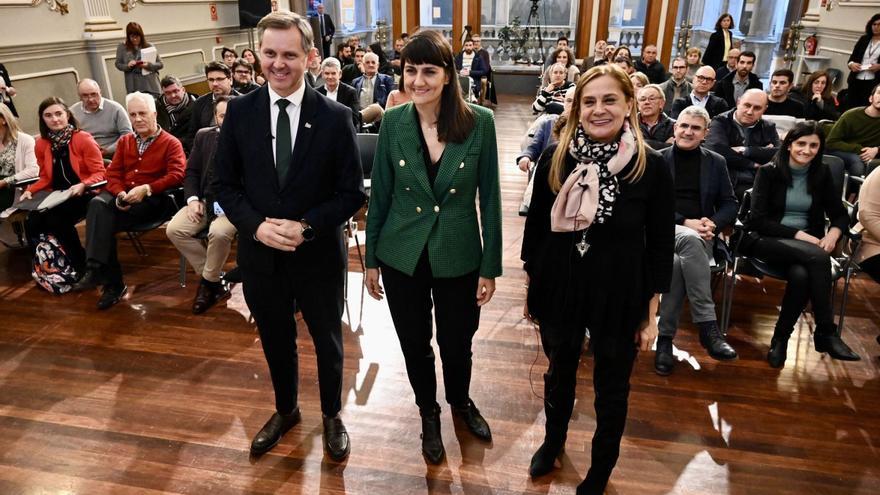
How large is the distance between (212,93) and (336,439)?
10.5ft

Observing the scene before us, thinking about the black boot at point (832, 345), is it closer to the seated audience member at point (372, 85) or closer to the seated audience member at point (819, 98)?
the seated audience member at point (819, 98)

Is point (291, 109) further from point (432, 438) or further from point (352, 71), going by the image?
point (352, 71)

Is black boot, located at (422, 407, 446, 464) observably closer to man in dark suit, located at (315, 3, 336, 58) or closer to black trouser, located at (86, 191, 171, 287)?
black trouser, located at (86, 191, 171, 287)

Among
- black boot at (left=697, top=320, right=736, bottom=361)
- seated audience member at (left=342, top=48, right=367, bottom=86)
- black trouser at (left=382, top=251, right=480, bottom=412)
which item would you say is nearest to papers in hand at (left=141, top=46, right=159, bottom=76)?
seated audience member at (left=342, top=48, right=367, bottom=86)

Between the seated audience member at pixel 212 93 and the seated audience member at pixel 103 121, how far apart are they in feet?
2.03

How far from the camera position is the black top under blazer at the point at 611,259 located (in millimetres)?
1649

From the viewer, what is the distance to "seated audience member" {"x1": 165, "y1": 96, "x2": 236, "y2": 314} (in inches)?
131

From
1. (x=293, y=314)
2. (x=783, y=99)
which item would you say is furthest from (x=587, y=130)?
(x=783, y=99)

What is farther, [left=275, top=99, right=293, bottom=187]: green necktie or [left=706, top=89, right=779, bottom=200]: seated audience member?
[left=706, top=89, right=779, bottom=200]: seated audience member

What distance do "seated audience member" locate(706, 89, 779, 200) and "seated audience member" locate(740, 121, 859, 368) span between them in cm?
84

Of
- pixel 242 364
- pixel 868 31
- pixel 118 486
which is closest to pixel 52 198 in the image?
pixel 242 364

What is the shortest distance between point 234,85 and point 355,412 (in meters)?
3.90

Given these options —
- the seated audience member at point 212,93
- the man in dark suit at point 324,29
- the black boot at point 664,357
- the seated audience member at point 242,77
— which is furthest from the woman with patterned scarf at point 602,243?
the man in dark suit at point 324,29

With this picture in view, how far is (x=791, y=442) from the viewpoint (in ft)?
7.76
